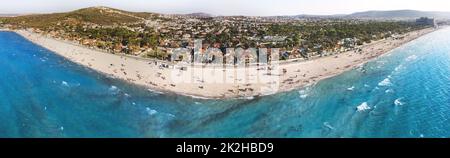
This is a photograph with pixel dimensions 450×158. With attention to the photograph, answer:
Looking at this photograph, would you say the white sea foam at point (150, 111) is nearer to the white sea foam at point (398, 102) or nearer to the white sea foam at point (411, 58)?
the white sea foam at point (398, 102)

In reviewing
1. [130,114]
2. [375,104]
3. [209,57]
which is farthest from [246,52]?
[130,114]

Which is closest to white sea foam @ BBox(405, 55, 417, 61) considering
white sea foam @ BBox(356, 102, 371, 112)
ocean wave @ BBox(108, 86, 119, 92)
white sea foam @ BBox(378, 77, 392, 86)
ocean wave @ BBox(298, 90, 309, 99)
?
white sea foam @ BBox(378, 77, 392, 86)

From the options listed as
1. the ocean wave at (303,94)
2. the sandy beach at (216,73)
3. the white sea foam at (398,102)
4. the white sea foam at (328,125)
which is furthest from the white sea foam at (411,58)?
the white sea foam at (328,125)

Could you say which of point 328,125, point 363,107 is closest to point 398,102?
point 363,107

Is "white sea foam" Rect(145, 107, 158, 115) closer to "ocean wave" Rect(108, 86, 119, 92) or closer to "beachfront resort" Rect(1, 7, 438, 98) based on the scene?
"beachfront resort" Rect(1, 7, 438, 98)

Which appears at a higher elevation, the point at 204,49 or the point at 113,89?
the point at 204,49

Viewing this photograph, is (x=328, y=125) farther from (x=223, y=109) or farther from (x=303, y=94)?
(x=303, y=94)
